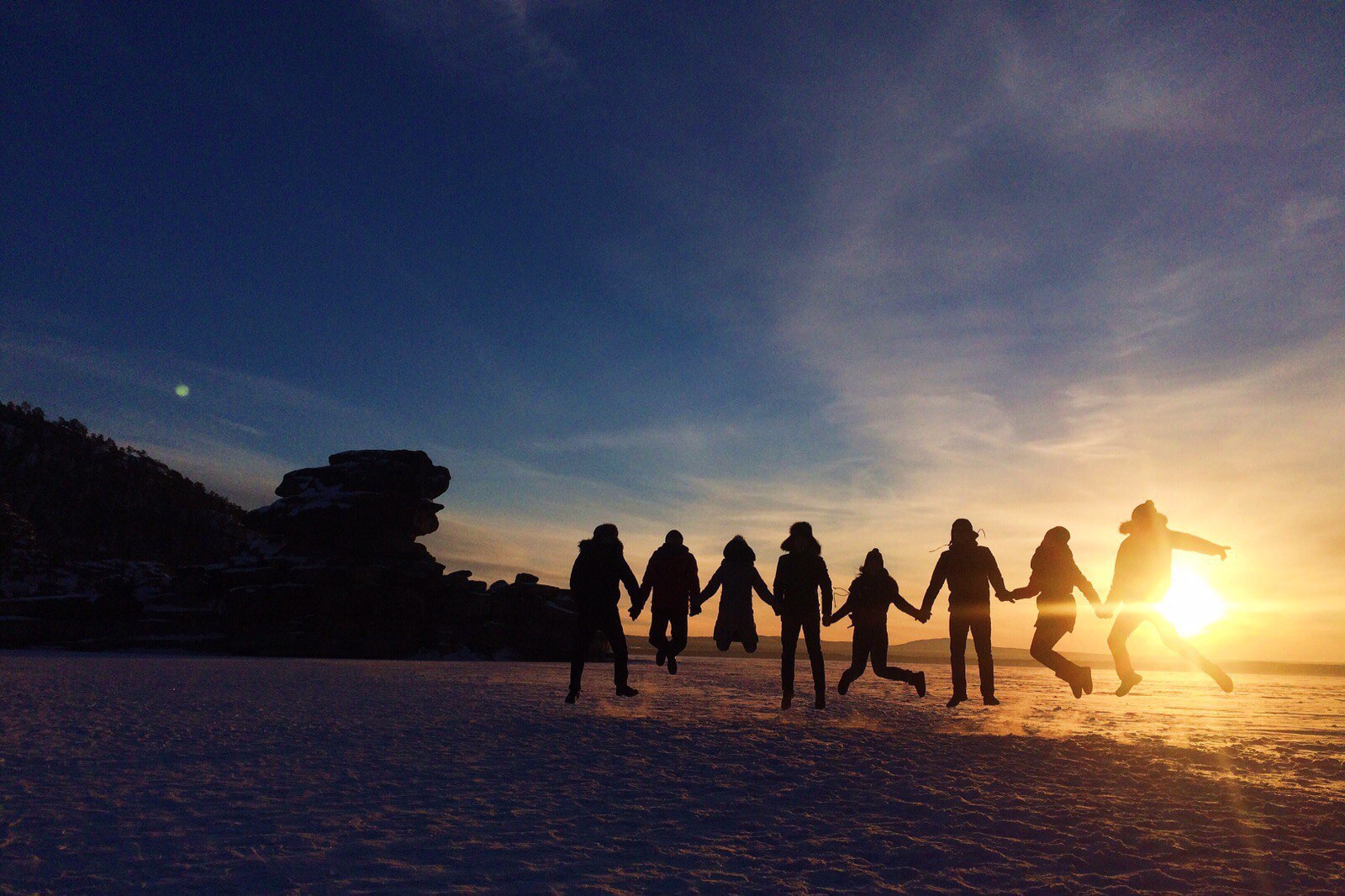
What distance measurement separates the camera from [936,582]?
1115 cm

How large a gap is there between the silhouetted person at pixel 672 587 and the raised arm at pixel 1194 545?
20.3ft

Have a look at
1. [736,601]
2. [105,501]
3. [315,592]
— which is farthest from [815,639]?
[105,501]

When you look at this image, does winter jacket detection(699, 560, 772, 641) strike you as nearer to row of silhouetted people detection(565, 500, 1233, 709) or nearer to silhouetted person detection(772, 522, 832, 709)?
row of silhouetted people detection(565, 500, 1233, 709)

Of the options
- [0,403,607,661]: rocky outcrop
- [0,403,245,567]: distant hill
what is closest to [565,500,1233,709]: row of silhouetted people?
[0,403,607,661]: rocky outcrop

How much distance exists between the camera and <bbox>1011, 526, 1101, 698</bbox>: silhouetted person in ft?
34.6

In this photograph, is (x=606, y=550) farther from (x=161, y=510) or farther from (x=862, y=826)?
(x=161, y=510)

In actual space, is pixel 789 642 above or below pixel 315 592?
below

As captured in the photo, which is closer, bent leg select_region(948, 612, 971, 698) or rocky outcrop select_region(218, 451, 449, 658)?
bent leg select_region(948, 612, 971, 698)

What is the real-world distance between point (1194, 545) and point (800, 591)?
15.6 ft

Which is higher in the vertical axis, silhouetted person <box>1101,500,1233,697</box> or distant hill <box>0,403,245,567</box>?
distant hill <box>0,403,245,567</box>

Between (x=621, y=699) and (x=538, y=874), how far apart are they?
32.0 ft

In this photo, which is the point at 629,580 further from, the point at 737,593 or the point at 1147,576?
the point at 1147,576

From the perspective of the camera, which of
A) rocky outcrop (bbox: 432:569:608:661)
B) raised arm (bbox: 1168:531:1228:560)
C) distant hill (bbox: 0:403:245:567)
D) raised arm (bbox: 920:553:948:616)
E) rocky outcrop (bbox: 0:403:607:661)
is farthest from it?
distant hill (bbox: 0:403:245:567)

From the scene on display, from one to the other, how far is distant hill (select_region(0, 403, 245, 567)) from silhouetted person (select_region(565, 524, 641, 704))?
78.6 metres
